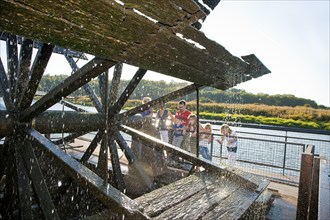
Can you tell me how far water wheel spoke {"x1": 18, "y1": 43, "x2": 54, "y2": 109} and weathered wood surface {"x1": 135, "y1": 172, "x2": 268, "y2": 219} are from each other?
1671 millimetres

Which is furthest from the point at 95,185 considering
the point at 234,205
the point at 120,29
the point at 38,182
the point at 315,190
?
the point at 315,190

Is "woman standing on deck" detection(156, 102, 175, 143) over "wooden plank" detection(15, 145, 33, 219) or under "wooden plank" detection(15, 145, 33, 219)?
over

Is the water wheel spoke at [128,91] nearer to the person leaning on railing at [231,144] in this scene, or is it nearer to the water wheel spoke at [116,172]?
the water wheel spoke at [116,172]

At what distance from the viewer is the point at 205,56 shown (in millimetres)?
2564

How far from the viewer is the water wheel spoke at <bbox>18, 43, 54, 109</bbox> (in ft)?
9.32

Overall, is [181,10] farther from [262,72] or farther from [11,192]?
[11,192]

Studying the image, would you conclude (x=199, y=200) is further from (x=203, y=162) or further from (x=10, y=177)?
(x=10, y=177)

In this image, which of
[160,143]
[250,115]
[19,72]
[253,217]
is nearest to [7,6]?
[19,72]

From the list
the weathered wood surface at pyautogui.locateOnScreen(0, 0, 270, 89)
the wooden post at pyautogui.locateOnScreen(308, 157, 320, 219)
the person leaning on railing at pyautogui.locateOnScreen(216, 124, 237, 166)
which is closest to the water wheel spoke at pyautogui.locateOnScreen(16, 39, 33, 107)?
the weathered wood surface at pyautogui.locateOnScreen(0, 0, 270, 89)

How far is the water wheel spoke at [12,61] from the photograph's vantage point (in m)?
3.71

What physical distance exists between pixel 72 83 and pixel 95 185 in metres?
0.98

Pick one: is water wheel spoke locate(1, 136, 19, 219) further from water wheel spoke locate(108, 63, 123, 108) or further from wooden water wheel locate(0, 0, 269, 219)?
water wheel spoke locate(108, 63, 123, 108)

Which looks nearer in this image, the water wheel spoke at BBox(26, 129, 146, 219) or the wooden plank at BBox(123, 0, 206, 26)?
the wooden plank at BBox(123, 0, 206, 26)

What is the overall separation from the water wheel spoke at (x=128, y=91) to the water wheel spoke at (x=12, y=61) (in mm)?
1570
